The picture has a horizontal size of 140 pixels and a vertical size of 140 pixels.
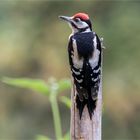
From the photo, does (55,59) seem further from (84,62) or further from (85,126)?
(85,126)

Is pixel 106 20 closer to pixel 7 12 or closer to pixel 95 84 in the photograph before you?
pixel 7 12

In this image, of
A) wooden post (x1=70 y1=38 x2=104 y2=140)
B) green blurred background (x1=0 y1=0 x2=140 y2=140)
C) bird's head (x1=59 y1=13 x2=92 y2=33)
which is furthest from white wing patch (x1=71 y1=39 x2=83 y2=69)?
green blurred background (x1=0 y1=0 x2=140 y2=140)

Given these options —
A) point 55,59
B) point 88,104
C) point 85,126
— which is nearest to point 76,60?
point 88,104

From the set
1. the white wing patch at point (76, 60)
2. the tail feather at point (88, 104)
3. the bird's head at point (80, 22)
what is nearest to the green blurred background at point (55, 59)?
the bird's head at point (80, 22)

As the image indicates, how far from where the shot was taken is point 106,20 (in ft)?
34.9

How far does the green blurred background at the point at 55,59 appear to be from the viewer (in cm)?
999

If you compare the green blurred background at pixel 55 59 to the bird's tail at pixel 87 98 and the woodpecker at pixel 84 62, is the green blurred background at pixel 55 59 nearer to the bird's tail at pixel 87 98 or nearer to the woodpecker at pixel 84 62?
the woodpecker at pixel 84 62

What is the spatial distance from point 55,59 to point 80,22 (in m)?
6.28

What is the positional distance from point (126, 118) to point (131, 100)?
280 mm

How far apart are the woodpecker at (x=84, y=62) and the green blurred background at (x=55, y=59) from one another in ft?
18.1

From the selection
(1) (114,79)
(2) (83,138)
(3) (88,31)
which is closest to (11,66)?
(1) (114,79)

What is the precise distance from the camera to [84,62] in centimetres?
395

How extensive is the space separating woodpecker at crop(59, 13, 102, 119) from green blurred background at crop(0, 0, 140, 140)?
552 centimetres

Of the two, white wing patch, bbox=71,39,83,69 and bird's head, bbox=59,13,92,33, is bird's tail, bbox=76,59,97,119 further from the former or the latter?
bird's head, bbox=59,13,92,33
